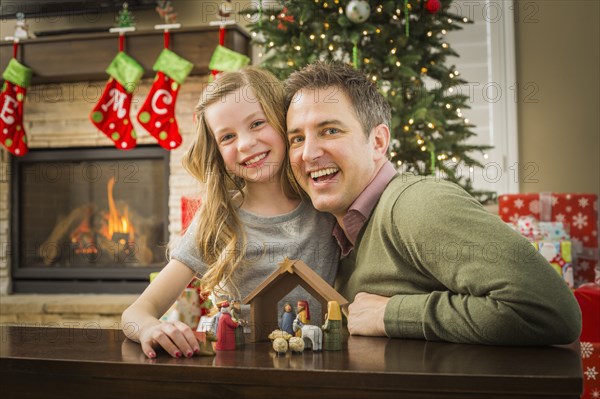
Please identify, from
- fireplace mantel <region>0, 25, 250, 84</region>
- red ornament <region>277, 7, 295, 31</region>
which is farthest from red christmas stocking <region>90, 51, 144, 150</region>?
red ornament <region>277, 7, 295, 31</region>

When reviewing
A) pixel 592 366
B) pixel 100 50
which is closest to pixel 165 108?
pixel 100 50

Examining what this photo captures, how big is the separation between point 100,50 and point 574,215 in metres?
3.07

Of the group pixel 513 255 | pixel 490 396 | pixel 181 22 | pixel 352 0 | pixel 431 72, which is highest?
pixel 181 22

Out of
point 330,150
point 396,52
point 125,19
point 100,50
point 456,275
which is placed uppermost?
point 125,19

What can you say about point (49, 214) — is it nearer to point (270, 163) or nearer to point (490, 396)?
point (270, 163)

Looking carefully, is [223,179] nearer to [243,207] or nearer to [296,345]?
[243,207]

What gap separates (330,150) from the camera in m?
1.32

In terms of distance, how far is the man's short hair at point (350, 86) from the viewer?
53.6 inches

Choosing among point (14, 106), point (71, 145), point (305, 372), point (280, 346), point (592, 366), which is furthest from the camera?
point (71, 145)

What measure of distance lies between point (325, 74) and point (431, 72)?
2.25 m

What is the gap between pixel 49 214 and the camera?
4875mm

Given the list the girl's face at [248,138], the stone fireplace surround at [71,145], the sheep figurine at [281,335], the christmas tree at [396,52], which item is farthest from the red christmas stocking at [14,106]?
the sheep figurine at [281,335]

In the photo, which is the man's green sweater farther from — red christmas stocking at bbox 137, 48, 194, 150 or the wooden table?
red christmas stocking at bbox 137, 48, 194, 150

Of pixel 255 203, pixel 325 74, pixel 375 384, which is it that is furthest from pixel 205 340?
pixel 325 74
